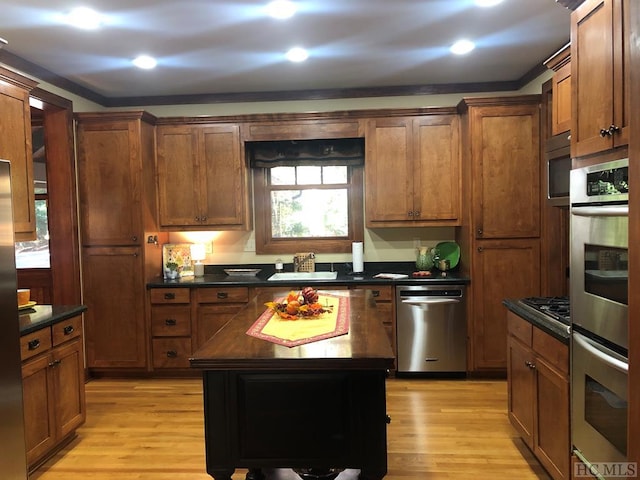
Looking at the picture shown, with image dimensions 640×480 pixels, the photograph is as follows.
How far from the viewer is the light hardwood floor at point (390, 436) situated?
2527 millimetres

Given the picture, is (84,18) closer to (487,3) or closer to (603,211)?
(487,3)

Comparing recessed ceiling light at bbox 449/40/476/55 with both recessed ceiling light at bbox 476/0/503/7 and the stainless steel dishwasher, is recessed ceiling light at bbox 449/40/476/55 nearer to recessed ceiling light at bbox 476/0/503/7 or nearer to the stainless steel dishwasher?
recessed ceiling light at bbox 476/0/503/7

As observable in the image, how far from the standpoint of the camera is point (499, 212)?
3732 millimetres

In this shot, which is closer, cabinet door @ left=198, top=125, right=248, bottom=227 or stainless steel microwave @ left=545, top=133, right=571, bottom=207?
stainless steel microwave @ left=545, top=133, right=571, bottom=207

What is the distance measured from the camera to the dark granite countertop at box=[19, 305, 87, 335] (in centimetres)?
247

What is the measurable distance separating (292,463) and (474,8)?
261cm

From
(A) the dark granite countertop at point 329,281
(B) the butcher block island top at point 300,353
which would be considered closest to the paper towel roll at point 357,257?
(A) the dark granite countertop at point 329,281

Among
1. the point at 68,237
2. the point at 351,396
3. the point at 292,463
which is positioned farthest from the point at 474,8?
the point at 68,237

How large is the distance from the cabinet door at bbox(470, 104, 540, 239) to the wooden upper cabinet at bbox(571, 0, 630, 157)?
5.81ft

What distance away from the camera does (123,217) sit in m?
3.93

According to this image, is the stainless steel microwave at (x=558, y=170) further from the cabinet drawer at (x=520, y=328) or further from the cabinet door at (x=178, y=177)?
the cabinet door at (x=178, y=177)

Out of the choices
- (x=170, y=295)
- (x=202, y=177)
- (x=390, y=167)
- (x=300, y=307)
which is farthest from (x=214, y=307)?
(x=390, y=167)

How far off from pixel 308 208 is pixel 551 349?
2.78 m

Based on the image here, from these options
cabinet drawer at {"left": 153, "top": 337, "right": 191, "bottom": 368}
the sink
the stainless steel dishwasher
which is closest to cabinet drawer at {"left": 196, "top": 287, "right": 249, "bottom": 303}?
the sink
